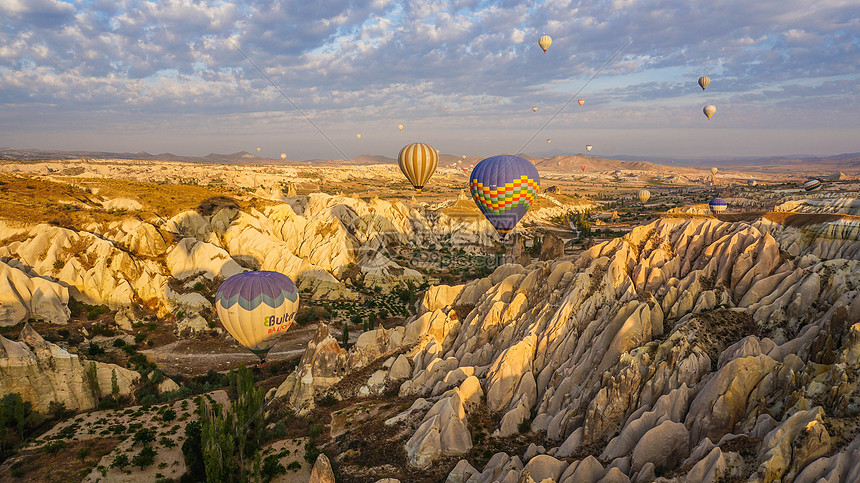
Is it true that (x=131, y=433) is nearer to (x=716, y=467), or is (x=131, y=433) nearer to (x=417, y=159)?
(x=716, y=467)

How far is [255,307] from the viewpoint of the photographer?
3023 cm

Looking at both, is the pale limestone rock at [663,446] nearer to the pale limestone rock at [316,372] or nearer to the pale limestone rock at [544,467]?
the pale limestone rock at [544,467]

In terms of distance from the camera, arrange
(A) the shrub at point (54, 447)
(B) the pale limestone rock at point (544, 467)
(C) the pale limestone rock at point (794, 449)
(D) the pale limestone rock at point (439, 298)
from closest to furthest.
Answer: (C) the pale limestone rock at point (794, 449) → (B) the pale limestone rock at point (544, 467) → (A) the shrub at point (54, 447) → (D) the pale limestone rock at point (439, 298)

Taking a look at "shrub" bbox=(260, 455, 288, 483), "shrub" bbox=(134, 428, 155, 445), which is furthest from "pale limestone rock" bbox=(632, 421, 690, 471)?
"shrub" bbox=(134, 428, 155, 445)

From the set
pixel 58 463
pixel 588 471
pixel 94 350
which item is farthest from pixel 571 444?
pixel 94 350

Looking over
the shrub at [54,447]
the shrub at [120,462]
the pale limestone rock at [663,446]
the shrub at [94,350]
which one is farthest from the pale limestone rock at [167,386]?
the pale limestone rock at [663,446]

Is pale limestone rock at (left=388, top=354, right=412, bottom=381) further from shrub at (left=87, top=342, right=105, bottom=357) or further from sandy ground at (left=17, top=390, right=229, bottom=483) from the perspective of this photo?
shrub at (left=87, top=342, right=105, bottom=357)

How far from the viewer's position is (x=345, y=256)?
207 ft

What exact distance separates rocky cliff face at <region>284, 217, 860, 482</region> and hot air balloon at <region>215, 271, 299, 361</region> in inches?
304

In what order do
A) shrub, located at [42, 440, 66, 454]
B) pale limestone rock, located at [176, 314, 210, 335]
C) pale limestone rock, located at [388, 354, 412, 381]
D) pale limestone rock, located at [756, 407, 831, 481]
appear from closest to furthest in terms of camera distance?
pale limestone rock, located at [756, 407, 831, 481] → shrub, located at [42, 440, 66, 454] → pale limestone rock, located at [388, 354, 412, 381] → pale limestone rock, located at [176, 314, 210, 335]

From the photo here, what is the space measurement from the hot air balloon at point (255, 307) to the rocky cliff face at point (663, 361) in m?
7.72

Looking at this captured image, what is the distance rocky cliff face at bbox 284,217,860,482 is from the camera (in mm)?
15242

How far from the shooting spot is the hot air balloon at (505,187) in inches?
1587

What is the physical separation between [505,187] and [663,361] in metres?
23.2
